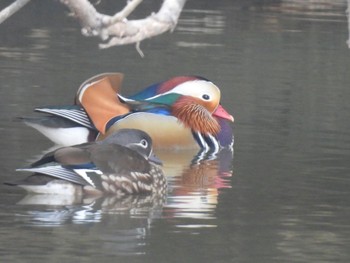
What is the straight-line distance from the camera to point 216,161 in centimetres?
1320

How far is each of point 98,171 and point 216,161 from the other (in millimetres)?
2319

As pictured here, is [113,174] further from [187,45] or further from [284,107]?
[187,45]

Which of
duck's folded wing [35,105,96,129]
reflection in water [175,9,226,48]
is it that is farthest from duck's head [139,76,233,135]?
reflection in water [175,9,226,48]

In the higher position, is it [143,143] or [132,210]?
[143,143]

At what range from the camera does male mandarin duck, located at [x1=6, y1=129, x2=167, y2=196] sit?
1081 cm

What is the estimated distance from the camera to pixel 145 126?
44.8ft

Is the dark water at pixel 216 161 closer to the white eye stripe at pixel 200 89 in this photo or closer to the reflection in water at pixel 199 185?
the reflection in water at pixel 199 185

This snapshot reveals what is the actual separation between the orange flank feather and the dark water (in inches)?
15.8

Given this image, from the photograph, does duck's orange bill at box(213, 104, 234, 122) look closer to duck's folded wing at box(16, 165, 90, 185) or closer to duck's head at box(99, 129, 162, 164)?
duck's head at box(99, 129, 162, 164)

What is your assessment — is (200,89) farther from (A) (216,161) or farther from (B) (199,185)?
(B) (199,185)

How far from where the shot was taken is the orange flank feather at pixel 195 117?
13938mm

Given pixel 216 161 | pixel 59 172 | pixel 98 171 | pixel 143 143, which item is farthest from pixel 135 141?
pixel 216 161

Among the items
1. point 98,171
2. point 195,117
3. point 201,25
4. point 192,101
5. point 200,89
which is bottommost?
point 98,171

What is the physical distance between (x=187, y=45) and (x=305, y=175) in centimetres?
1111
